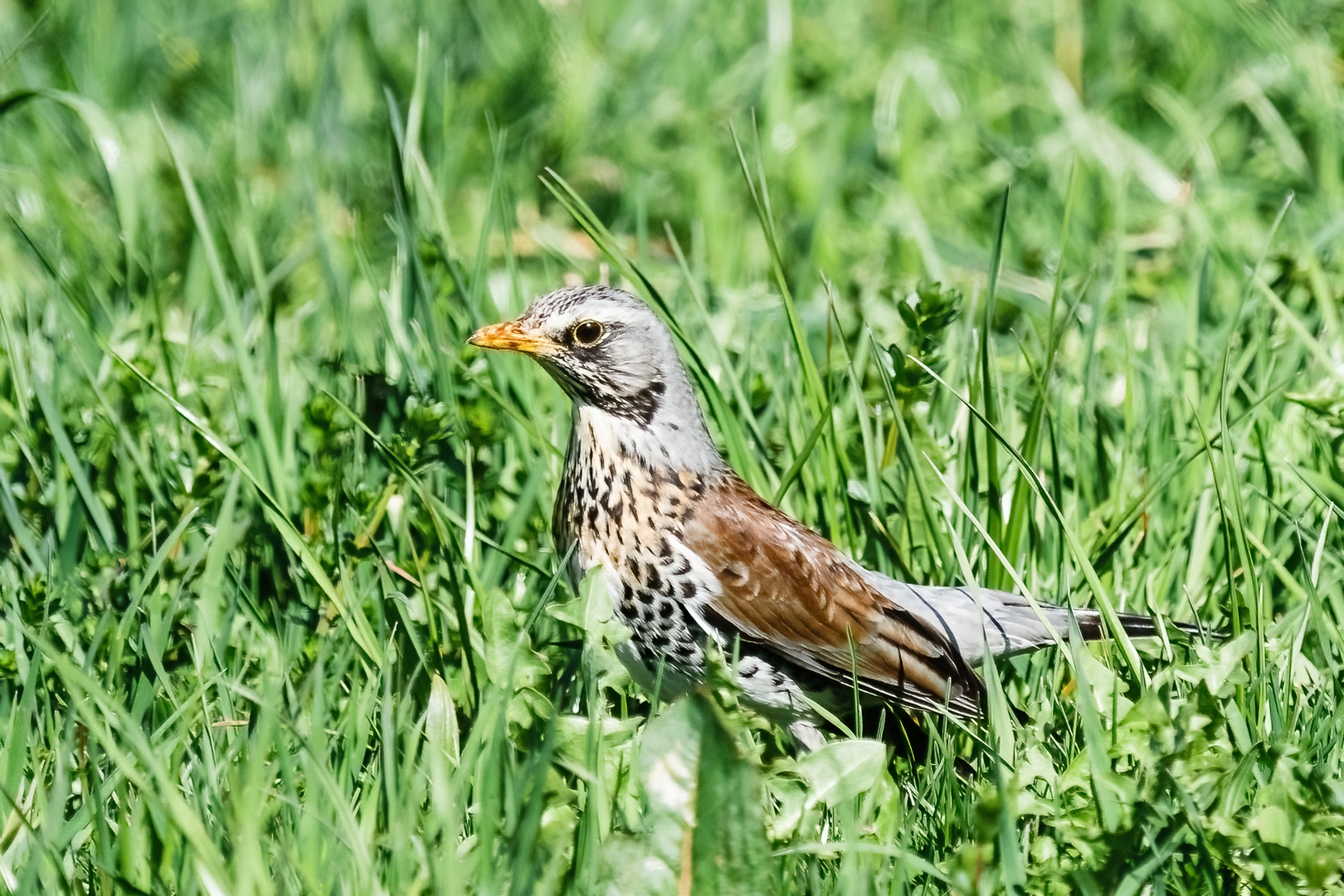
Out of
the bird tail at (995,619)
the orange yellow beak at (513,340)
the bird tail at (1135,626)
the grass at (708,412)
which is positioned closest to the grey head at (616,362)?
the orange yellow beak at (513,340)

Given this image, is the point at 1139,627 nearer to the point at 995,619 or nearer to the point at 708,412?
the point at 995,619

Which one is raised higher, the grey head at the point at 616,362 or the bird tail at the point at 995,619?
the grey head at the point at 616,362

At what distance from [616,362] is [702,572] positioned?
66cm

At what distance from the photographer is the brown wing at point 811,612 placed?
4.02m

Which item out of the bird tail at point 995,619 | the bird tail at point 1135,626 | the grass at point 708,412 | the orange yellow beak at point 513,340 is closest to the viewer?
the grass at point 708,412

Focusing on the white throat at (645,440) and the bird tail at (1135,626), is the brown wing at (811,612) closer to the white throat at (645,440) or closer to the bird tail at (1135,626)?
the white throat at (645,440)

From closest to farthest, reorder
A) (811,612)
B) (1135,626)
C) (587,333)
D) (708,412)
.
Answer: (1135,626) → (811,612) → (587,333) → (708,412)

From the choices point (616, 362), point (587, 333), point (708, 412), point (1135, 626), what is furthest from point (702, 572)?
point (1135, 626)

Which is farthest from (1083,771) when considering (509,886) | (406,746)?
(406,746)

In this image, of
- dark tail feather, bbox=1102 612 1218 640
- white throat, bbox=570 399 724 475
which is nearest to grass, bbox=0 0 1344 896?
dark tail feather, bbox=1102 612 1218 640

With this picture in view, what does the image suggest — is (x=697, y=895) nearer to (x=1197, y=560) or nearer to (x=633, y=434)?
(x=633, y=434)

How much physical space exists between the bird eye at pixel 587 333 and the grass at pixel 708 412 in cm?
19

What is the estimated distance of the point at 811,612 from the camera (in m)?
4.07

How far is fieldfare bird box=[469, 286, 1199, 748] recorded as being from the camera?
398 centimetres
